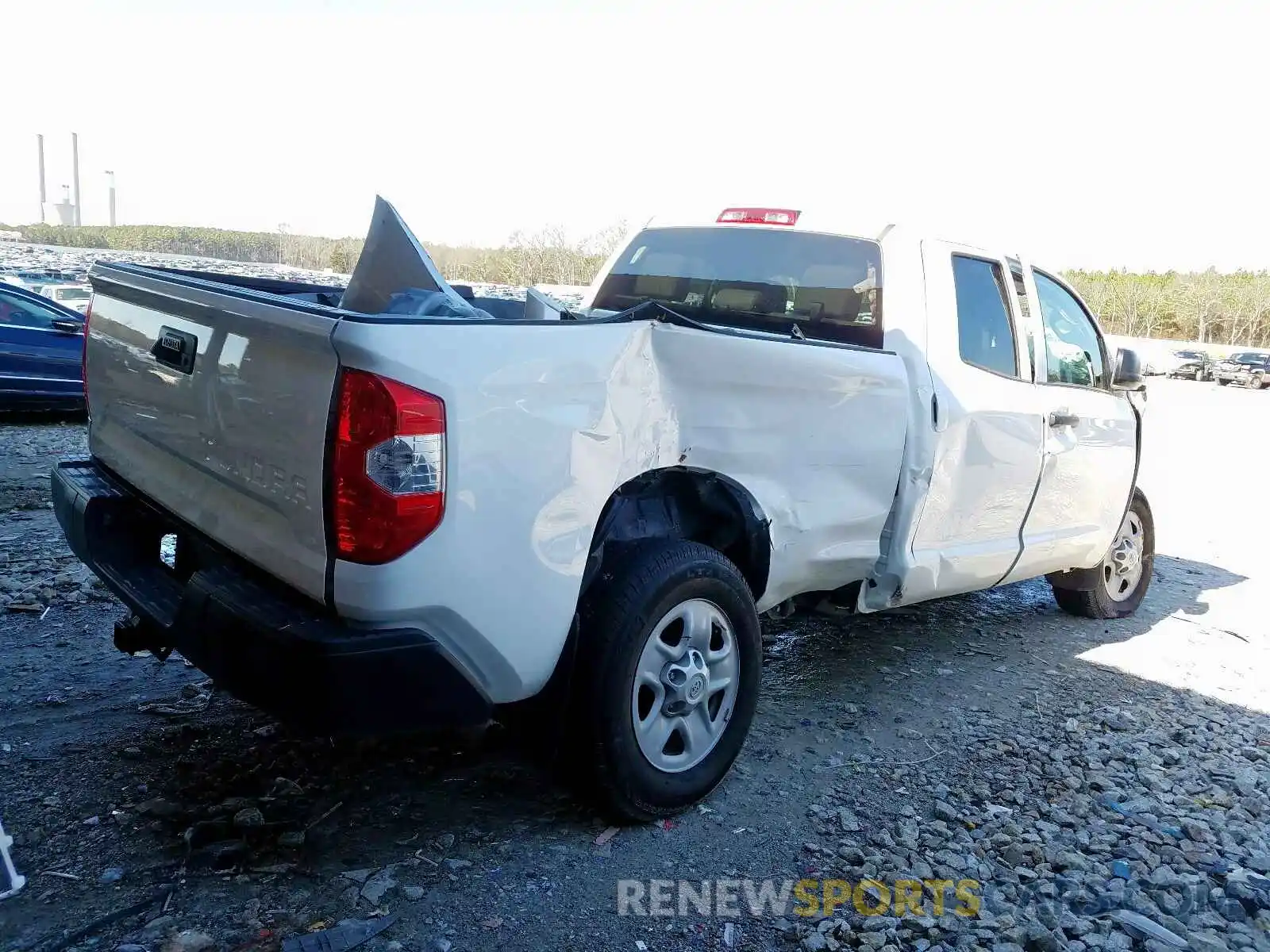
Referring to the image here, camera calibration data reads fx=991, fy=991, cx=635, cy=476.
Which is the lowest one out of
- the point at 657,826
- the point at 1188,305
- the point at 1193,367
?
the point at 1193,367

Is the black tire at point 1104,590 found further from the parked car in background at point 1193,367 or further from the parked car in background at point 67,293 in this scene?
the parked car in background at point 1193,367

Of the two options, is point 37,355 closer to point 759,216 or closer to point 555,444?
point 759,216

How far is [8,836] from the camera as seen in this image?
2736 mm

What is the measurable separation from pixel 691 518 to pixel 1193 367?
141 ft

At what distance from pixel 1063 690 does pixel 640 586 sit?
9.14 feet

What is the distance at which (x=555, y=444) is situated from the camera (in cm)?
259

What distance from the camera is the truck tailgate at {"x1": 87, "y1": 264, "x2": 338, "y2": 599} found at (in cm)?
238

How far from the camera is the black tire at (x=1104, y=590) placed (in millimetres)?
5777

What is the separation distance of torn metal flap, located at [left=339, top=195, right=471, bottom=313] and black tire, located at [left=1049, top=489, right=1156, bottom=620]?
421cm

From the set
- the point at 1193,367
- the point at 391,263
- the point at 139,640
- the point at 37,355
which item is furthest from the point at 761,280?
the point at 1193,367

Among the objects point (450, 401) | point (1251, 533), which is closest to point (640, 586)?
point (450, 401)

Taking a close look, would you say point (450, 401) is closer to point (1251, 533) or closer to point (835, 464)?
point (835, 464)

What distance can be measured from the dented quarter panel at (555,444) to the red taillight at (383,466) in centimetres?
3

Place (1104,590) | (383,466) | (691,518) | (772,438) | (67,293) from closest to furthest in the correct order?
1. (383,466)
2. (772,438)
3. (691,518)
4. (1104,590)
5. (67,293)
